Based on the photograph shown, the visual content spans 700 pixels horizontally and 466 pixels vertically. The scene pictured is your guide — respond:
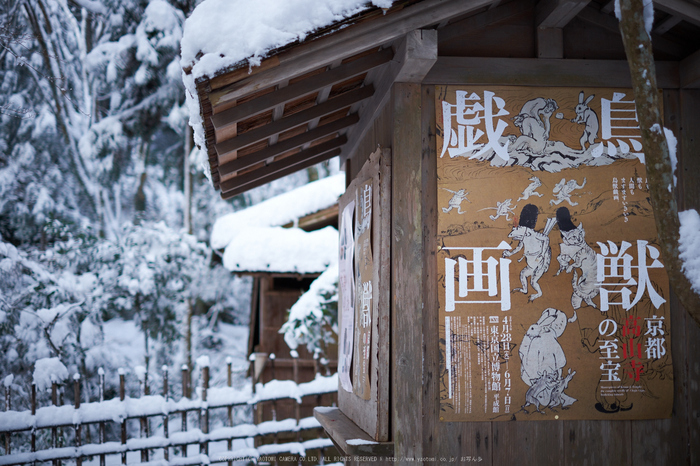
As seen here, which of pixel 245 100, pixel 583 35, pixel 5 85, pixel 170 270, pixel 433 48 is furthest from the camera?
pixel 5 85

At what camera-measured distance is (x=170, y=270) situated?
11.1 meters

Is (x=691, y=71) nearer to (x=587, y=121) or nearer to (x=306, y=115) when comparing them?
(x=587, y=121)

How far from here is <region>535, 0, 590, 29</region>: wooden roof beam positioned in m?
3.06

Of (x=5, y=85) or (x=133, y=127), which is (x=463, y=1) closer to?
(x=133, y=127)

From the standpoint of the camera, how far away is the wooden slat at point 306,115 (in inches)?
150

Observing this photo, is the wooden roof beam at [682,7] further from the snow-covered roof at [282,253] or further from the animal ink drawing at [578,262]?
the snow-covered roof at [282,253]

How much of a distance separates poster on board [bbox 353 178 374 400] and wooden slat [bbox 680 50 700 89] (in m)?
2.04

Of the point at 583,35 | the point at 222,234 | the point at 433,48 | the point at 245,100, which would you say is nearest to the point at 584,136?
the point at 583,35

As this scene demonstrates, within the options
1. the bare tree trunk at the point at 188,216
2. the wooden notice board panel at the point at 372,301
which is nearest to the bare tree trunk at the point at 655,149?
the wooden notice board panel at the point at 372,301

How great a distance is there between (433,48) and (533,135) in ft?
2.80

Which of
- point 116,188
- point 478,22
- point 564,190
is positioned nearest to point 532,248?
point 564,190

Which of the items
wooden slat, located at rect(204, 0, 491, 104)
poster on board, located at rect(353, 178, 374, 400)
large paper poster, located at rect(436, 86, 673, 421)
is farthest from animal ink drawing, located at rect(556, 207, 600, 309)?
wooden slat, located at rect(204, 0, 491, 104)

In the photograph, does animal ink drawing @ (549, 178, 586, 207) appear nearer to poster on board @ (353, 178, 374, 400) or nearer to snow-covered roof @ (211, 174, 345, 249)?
poster on board @ (353, 178, 374, 400)

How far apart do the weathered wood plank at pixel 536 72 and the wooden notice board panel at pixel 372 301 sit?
2.24 ft
